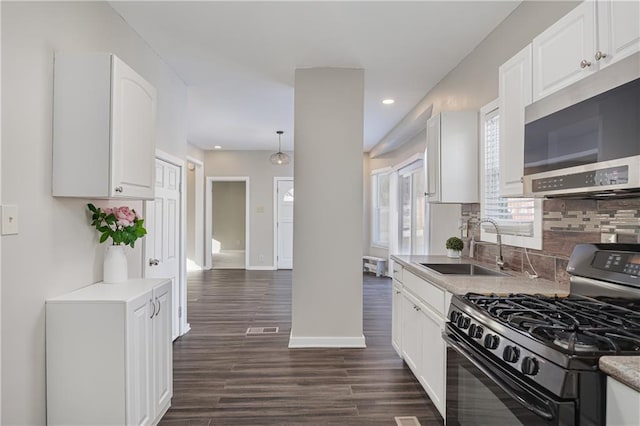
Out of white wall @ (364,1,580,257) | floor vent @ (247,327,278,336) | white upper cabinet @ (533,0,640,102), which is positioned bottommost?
floor vent @ (247,327,278,336)

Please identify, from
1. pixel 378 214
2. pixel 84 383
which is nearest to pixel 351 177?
pixel 84 383

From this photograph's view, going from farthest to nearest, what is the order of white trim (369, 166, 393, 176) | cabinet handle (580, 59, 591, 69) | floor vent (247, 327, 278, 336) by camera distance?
white trim (369, 166, 393, 176) < floor vent (247, 327, 278, 336) < cabinet handle (580, 59, 591, 69)

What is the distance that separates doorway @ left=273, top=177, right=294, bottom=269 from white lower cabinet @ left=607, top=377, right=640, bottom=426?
7850 mm

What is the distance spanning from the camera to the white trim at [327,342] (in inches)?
148

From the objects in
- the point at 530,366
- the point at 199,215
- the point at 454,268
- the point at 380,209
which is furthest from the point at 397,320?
the point at 199,215

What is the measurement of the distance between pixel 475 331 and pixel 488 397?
0.25 meters

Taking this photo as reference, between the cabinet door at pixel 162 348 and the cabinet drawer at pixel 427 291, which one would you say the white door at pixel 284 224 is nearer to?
the cabinet drawer at pixel 427 291

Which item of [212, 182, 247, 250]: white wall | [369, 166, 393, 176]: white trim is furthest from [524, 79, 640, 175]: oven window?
[212, 182, 247, 250]: white wall

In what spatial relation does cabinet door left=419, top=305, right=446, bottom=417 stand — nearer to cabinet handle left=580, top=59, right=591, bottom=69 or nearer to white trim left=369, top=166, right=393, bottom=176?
cabinet handle left=580, top=59, right=591, bottom=69

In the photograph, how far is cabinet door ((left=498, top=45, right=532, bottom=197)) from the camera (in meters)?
2.10

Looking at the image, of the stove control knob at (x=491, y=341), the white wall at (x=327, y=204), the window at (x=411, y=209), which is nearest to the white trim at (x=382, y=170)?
the window at (x=411, y=209)

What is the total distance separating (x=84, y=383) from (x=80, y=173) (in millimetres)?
1087

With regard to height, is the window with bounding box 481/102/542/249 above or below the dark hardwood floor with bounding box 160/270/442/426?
above

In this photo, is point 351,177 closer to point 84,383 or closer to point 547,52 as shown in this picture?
point 547,52
